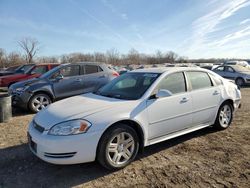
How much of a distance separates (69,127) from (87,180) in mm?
814

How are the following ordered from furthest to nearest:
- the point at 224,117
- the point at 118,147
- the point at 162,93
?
the point at 224,117, the point at 162,93, the point at 118,147

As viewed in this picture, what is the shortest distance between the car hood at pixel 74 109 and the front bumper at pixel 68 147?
0.83ft

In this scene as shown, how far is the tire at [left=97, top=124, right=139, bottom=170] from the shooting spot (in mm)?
3461

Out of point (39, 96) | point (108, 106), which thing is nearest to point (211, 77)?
point (108, 106)

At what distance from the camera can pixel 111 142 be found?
3582 mm

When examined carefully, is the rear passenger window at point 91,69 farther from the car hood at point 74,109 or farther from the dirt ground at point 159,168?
the car hood at point 74,109

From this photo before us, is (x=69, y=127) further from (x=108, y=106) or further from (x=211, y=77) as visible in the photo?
(x=211, y=77)

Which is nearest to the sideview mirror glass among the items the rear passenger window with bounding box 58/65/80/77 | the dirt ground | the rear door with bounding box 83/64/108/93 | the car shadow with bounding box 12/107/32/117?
the rear passenger window with bounding box 58/65/80/77

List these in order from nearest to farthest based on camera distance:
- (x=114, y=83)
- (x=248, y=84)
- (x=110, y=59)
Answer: (x=114, y=83) < (x=248, y=84) < (x=110, y=59)

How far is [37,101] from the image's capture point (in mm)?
7727

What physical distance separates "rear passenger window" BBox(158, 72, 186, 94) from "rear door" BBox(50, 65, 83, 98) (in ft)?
14.8

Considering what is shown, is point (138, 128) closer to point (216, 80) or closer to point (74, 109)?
point (74, 109)

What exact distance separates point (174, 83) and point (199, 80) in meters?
0.81

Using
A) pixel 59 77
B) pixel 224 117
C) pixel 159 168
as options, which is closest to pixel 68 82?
pixel 59 77
